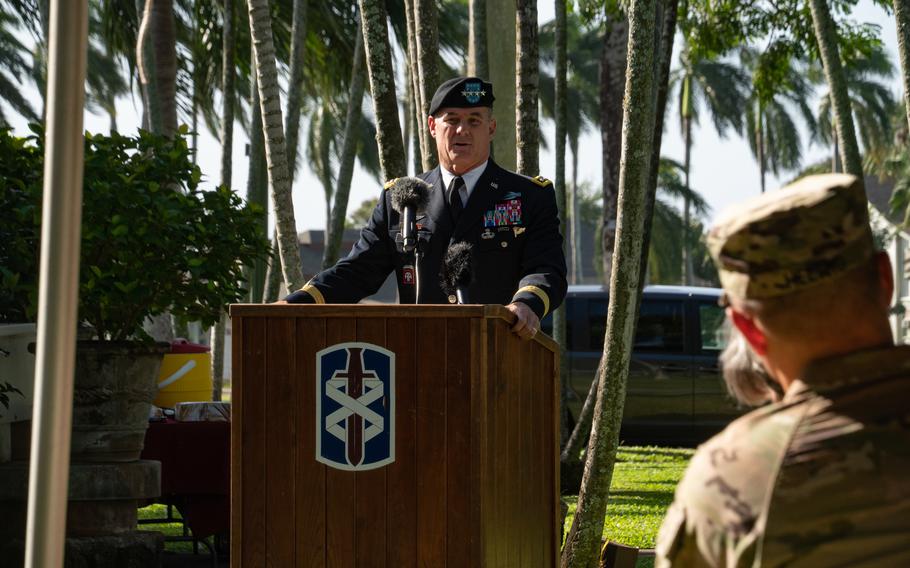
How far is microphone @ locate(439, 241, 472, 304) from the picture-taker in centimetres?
467

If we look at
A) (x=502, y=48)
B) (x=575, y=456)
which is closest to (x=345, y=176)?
(x=575, y=456)

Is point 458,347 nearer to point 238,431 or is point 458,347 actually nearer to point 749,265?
point 238,431

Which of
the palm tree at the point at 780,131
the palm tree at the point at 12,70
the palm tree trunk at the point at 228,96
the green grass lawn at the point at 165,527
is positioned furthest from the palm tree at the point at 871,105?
the green grass lawn at the point at 165,527

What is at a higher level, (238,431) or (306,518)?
(238,431)

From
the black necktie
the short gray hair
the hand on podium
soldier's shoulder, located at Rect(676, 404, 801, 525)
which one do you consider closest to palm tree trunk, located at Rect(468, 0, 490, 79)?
the black necktie

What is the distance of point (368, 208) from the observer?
91875mm

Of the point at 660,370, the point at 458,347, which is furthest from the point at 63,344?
the point at 660,370

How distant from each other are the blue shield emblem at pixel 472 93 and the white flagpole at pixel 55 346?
2.41 meters

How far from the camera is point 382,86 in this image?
8.12 meters

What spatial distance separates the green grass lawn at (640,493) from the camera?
9195 mm

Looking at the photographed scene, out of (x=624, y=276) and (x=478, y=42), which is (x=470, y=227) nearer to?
(x=624, y=276)

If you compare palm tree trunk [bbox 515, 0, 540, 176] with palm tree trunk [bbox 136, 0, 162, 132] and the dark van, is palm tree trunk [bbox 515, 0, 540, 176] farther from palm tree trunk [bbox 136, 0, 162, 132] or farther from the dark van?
the dark van

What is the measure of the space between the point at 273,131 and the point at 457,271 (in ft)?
14.4

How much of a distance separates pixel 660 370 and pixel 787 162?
57.1m
